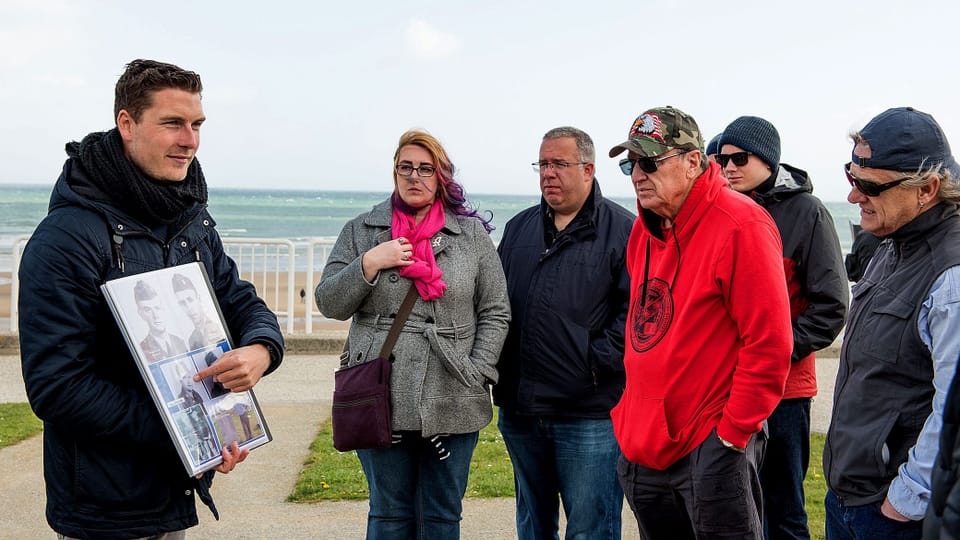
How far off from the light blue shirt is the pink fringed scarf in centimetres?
190

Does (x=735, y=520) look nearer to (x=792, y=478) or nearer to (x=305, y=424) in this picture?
(x=792, y=478)

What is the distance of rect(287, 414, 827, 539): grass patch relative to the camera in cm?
560

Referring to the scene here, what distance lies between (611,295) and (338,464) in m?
3.01

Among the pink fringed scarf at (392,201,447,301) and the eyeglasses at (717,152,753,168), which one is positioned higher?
the eyeglasses at (717,152,753,168)

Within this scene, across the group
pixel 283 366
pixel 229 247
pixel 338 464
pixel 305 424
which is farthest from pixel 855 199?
pixel 229 247

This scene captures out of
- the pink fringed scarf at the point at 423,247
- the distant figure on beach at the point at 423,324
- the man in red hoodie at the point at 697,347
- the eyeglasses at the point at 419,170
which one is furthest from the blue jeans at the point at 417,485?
the eyeglasses at the point at 419,170

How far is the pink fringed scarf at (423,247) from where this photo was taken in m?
3.77

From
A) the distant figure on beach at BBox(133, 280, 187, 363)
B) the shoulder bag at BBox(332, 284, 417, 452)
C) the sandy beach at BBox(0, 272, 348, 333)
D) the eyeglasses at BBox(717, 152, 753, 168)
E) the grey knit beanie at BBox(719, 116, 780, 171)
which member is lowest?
the sandy beach at BBox(0, 272, 348, 333)

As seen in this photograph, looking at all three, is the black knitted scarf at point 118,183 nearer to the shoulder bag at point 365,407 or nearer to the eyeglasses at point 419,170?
the shoulder bag at point 365,407

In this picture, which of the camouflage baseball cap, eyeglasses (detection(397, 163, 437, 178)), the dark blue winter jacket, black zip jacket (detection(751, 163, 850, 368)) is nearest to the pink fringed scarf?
eyeglasses (detection(397, 163, 437, 178))

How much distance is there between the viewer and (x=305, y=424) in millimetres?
7328

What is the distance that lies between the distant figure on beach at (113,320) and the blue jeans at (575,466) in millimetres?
1539

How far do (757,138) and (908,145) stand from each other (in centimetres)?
165

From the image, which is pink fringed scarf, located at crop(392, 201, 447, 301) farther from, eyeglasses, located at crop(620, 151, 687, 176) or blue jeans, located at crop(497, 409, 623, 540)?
eyeglasses, located at crop(620, 151, 687, 176)
